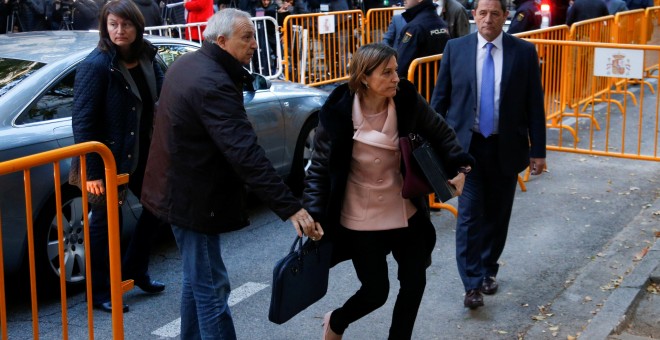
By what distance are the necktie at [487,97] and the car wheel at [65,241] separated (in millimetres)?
2550

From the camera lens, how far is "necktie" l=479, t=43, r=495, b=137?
20.0ft

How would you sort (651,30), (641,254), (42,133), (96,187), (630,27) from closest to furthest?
(96,187)
(42,133)
(641,254)
(630,27)
(651,30)

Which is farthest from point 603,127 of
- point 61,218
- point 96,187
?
point 61,218

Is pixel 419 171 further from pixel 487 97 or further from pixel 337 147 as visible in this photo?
pixel 487 97

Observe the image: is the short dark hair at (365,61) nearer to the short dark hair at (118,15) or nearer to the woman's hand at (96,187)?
the woman's hand at (96,187)

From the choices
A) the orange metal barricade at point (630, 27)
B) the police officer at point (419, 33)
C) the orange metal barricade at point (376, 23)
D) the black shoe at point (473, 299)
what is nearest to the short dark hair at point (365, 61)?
the black shoe at point (473, 299)

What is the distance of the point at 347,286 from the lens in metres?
6.73

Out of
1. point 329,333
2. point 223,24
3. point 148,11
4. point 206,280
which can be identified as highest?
point 223,24

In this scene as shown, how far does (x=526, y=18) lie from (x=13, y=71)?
7245 mm

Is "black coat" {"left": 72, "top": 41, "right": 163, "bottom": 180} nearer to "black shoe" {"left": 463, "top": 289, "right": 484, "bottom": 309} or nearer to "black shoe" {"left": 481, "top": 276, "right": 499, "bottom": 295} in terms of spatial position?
"black shoe" {"left": 463, "top": 289, "right": 484, "bottom": 309}

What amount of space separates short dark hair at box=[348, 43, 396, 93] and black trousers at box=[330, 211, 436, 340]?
712 mm

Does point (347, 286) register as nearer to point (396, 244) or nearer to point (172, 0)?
point (396, 244)

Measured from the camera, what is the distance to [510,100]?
608cm

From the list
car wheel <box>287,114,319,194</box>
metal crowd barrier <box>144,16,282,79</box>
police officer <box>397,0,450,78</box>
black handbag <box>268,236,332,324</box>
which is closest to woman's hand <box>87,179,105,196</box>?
black handbag <box>268,236,332,324</box>
